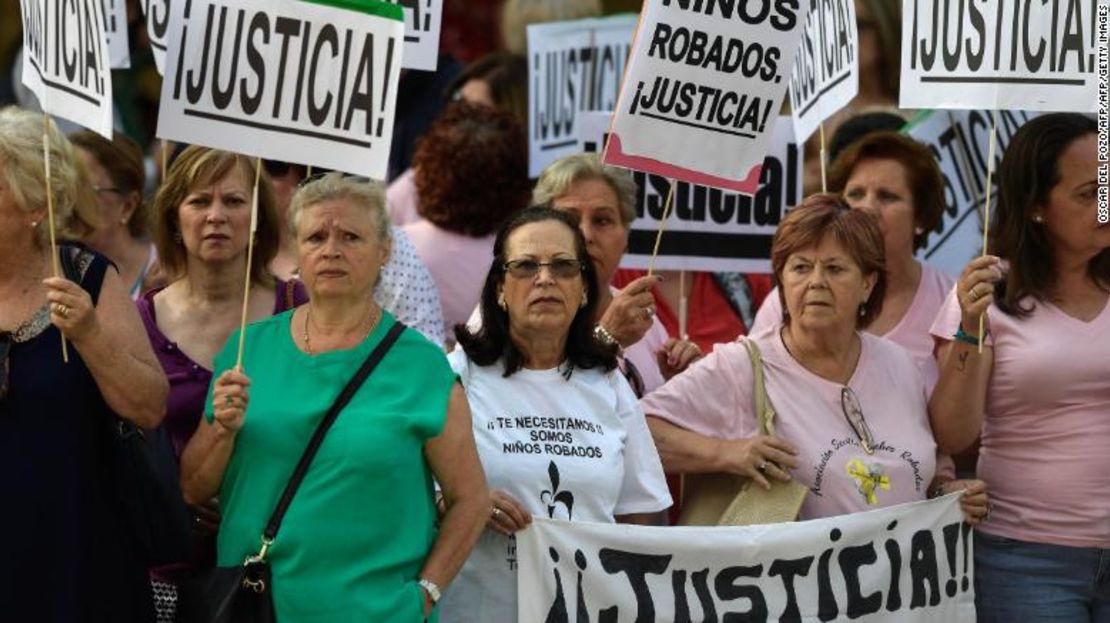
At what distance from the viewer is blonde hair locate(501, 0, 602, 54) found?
987 cm

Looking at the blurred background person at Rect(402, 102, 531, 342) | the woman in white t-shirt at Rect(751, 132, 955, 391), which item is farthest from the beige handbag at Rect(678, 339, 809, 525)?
the blurred background person at Rect(402, 102, 531, 342)

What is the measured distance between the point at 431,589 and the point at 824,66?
2.63 m

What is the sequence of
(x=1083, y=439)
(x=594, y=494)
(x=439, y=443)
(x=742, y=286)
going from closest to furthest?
1. (x=439, y=443)
2. (x=594, y=494)
3. (x=1083, y=439)
4. (x=742, y=286)

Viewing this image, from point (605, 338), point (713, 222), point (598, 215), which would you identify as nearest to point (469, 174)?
point (713, 222)

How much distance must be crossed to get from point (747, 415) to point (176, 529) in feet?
5.54

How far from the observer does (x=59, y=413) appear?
5438 mm

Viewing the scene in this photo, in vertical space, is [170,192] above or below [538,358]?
above

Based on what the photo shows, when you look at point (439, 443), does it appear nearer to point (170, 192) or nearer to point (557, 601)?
point (557, 601)

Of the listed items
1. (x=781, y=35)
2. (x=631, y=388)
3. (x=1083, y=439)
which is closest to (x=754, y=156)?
(x=781, y=35)

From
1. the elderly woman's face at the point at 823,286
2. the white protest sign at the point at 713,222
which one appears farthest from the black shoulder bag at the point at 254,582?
the white protest sign at the point at 713,222

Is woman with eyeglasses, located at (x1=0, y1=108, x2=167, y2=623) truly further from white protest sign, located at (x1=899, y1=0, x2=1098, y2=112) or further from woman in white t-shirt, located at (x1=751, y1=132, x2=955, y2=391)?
white protest sign, located at (x1=899, y1=0, x2=1098, y2=112)

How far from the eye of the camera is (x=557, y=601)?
5.86m

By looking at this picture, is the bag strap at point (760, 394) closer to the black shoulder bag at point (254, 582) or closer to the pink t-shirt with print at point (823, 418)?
the pink t-shirt with print at point (823, 418)

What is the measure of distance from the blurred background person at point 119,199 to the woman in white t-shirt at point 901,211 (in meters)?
2.23
